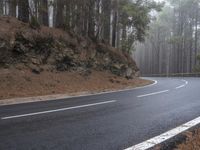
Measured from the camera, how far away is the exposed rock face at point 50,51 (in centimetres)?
1838

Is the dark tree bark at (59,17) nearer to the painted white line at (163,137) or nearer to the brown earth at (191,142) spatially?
the painted white line at (163,137)

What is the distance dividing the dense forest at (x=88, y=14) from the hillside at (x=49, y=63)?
105cm

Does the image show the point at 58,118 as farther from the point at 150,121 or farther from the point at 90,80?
the point at 90,80

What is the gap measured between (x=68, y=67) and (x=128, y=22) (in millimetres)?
11359

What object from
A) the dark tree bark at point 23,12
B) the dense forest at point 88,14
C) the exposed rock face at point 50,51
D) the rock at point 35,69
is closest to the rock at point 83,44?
the exposed rock face at point 50,51

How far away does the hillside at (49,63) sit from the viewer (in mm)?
16734

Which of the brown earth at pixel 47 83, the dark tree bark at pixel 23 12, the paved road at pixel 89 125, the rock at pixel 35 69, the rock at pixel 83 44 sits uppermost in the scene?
the dark tree bark at pixel 23 12

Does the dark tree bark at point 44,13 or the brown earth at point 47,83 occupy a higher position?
the dark tree bark at point 44,13

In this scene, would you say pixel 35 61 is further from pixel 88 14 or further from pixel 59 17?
pixel 88 14

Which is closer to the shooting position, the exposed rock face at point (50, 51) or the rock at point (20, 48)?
the exposed rock face at point (50, 51)

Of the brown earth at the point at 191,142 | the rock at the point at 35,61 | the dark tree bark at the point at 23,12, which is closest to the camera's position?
the brown earth at the point at 191,142

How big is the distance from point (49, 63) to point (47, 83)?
104 inches

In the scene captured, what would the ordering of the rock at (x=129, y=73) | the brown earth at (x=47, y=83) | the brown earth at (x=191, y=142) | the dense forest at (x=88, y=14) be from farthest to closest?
the rock at (x=129, y=73)
the dense forest at (x=88, y=14)
the brown earth at (x=47, y=83)
the brown earth at (x=191, y=142)

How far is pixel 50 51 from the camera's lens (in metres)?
20.4
